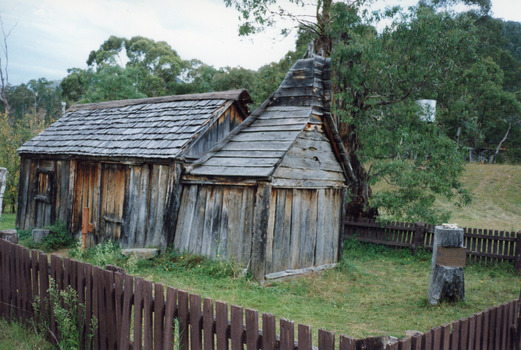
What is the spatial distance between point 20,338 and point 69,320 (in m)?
1.03

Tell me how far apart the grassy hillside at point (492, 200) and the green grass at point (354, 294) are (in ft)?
37.8

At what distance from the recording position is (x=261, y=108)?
12.1 m

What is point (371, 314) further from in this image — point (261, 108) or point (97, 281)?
point (261, 108)

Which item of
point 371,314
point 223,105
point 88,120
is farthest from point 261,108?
point 88,120

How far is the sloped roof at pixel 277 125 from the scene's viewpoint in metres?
10.5

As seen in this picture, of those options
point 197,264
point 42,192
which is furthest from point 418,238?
point 42,192

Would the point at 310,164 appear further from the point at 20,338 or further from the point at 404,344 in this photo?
the point at 404,344

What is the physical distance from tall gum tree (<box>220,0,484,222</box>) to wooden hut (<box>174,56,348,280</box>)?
3707 mm

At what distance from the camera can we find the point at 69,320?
540 centimetres

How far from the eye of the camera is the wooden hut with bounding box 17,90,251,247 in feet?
38.9

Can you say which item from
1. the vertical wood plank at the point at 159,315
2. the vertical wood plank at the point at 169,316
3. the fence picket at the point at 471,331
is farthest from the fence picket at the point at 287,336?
the fence picket at the point at 471,331

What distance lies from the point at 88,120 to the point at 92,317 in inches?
492

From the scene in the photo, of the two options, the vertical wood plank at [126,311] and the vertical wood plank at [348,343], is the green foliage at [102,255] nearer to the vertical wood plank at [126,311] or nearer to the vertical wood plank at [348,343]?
the vertical wood plank at [126,311]

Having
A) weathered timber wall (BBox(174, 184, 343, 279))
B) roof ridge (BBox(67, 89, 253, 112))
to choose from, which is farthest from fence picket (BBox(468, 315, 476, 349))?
roof ridge (BBox(67, 89, 253, 112))
